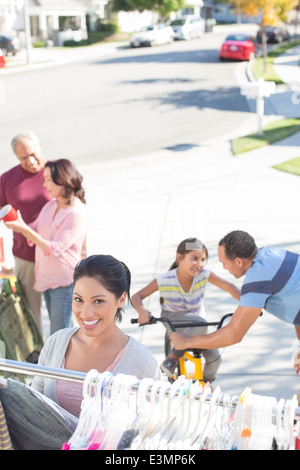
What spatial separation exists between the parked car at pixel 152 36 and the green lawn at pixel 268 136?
26.4m

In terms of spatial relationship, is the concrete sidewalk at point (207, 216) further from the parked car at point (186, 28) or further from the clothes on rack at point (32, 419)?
the parked car at point (186, 28)

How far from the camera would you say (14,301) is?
201 inches

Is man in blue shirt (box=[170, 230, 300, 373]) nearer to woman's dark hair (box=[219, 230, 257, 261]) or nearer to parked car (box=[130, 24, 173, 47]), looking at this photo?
woman's dark hair (box=[219, 230, 257, 261])

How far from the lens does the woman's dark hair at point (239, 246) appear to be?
151 inches

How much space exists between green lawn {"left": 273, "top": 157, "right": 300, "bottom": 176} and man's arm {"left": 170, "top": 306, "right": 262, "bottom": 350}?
839cm

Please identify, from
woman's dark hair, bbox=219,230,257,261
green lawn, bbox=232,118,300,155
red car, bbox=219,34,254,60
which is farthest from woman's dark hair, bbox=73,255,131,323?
red car, bbox=219,34,254,60

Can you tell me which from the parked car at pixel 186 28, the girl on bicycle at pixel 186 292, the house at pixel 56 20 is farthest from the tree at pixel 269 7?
the house at pixel 56 20

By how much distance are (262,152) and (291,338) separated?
8419 millimetres

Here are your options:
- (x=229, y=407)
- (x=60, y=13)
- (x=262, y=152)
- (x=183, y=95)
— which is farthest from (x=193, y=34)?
(x=229, y=407)

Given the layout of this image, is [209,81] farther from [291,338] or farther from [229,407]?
[229,407]

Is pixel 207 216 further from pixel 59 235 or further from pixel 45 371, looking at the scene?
pixel 45 371

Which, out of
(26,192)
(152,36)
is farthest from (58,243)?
(152,36)

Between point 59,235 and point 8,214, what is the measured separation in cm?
48

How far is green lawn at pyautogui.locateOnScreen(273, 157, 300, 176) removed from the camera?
474 inches
